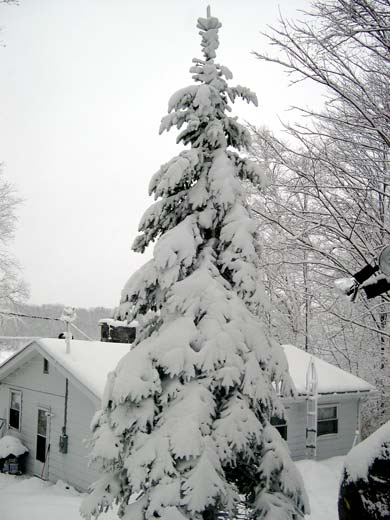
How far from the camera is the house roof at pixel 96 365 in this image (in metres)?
13.2

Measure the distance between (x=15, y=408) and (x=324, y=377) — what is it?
1082 centimetres

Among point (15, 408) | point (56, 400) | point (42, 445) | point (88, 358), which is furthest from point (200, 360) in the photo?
point (15, 408)

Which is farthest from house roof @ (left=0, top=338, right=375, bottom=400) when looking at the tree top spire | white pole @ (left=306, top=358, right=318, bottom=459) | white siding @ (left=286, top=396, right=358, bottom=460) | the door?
the tree top spire

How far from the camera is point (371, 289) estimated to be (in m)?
5.40

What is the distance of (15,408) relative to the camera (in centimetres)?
1722

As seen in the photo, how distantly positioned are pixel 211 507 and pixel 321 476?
31.3 feet

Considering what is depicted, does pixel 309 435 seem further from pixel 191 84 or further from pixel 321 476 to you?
pixel 191 84

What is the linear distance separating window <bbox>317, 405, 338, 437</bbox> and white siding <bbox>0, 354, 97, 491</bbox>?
25.4 ft

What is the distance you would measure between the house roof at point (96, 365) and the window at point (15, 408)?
35.2 inches

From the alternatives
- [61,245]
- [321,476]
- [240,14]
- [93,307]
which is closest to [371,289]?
[240,14]

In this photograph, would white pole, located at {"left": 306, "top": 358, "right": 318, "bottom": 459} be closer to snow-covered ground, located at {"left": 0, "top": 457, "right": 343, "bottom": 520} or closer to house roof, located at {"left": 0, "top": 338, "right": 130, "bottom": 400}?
snow-covered ground, located at {"left": 0, "top": 457, "right": 343, "bottom": 520}

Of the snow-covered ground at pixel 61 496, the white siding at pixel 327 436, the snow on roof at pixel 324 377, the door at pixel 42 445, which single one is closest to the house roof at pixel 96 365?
the snow on roof at pixel 324 377

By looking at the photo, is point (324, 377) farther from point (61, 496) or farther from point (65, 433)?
point (61, 496)

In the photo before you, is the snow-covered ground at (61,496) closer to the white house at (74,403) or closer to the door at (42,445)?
the door at (42,445)
